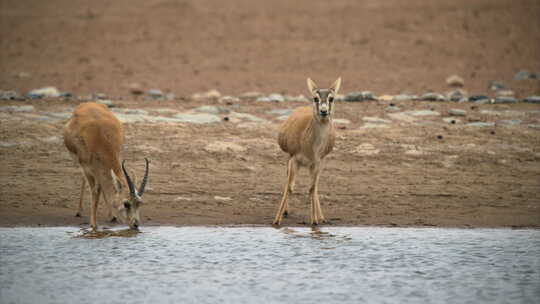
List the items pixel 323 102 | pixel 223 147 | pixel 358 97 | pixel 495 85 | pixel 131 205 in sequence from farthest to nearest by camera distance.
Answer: pixel 495 85 < pixel 358 97 < pixel 223 147 < pixel 323 102 < pixel 131 205

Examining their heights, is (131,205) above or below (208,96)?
below

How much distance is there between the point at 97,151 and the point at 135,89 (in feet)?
44.1

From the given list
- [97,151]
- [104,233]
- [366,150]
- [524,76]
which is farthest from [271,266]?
[524,76]

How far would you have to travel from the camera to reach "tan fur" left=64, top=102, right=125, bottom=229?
1071 centimetres

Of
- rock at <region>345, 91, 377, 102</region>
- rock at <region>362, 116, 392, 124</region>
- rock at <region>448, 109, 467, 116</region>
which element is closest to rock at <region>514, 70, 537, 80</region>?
rock at <region>345, 91, 377, 102</region>

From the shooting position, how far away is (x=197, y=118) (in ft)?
53.1

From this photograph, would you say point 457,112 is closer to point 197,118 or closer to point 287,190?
point 197,118

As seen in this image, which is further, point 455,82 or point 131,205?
point 455,82

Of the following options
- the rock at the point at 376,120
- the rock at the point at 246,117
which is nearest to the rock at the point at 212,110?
the rock at the point at 246,117

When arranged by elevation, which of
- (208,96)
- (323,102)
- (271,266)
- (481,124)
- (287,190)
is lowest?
(271,266)

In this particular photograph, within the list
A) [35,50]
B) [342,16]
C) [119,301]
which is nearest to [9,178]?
[119,301]

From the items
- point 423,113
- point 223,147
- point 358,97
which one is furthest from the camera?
point 358,97

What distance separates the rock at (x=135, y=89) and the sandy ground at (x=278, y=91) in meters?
0.42

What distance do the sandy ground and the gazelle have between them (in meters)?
0.69
